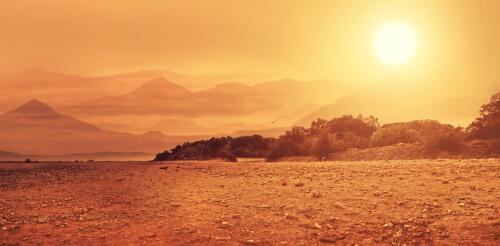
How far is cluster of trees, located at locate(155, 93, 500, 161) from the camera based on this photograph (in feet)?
72.6

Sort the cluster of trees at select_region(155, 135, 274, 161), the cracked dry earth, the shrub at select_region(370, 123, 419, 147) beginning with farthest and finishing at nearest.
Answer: the cluster of trees at select_region(155, 135, 274, 161), the shrub at select_region(370, 123, 419, 147), the cracked dry earth

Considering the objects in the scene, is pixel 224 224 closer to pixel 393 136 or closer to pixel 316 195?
pixel 316 195

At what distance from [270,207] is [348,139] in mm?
16813

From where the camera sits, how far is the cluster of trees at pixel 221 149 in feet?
107

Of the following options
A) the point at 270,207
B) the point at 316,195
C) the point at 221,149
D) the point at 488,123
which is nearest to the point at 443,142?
the point at 488,123

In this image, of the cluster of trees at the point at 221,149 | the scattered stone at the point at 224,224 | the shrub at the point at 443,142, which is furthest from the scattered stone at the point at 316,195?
the cluster of trees at the point at 221,149

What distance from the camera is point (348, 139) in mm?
28406

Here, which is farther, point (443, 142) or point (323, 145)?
point (323, 145)

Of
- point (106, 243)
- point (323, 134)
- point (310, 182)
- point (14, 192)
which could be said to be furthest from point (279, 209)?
point (323, 134)

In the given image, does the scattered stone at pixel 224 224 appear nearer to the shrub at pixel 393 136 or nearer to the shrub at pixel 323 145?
the shrub at pixel 323 145

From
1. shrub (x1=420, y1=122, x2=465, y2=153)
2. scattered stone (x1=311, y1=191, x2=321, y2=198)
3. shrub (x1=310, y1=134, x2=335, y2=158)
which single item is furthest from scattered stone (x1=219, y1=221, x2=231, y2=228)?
shrub (x1=310, y1=134, x2=335, y2=158)

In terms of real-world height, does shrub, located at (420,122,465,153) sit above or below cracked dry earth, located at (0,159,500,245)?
above

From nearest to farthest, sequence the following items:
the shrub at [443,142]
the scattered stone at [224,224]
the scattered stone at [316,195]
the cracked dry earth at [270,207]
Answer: the cracked dry earth at [270,207] → the scattered stone at [224,224] → the scattered stone at [316,195] → the shrub at [443,142]

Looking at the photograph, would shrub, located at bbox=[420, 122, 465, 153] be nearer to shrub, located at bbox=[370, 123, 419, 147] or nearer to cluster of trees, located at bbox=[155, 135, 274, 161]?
shrub, located at bbox=[370, 123, 419, 147]
